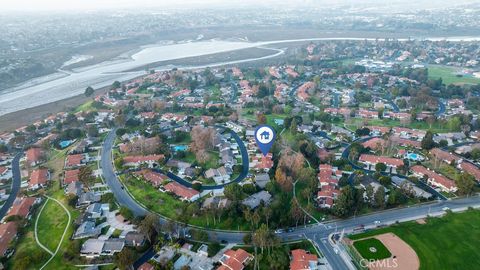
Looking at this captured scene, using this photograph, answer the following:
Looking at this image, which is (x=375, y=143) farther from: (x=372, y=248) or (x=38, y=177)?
(x=38, y=177)

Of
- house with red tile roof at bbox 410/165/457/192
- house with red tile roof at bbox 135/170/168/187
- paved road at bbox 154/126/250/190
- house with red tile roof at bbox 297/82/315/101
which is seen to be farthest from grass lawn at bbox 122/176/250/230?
house with red tile roof at bbox 297/82/315/101

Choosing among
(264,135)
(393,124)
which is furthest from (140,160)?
(393,124)

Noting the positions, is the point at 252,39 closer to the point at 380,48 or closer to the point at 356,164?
the point at 380,48

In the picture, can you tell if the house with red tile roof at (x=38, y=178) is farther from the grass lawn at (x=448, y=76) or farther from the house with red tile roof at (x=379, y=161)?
the grass lawn at (x=448, y=76)

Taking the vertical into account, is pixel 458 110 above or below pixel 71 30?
below

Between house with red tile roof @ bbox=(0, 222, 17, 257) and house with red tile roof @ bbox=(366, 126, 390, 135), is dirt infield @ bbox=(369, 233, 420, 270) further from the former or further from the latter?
house with red tile roof @ bbox=(0, 222, 17, 257)

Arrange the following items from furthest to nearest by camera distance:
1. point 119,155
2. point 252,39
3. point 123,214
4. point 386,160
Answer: point 252,39
point 119,155
point 386,160
point 123,214

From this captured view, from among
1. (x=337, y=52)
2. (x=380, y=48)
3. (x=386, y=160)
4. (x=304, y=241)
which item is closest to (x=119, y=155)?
(x=304, y=241)
